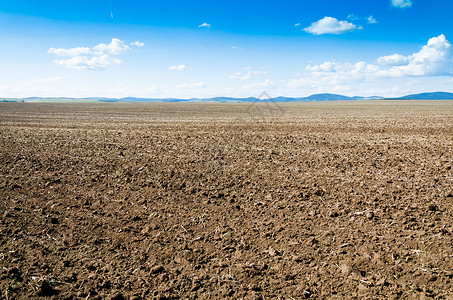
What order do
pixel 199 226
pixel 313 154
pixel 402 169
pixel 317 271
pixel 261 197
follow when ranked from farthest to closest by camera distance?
pixel 313 154 → pixel 402 169 → pixel 261 197 → pixel 199 226 → pixel 317 271

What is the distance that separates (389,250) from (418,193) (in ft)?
8.66

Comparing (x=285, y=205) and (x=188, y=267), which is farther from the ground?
(x=285, y=205)

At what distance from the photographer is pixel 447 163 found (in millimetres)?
8695

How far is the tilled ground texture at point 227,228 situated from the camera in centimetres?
389

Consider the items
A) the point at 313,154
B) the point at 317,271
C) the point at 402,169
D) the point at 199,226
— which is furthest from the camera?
the point at 313,154

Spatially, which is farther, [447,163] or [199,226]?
[447,163]

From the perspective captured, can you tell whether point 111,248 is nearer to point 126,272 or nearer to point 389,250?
point 126,272

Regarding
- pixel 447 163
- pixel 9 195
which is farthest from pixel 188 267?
pixel 447 163

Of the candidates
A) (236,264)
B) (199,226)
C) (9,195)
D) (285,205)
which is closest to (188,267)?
(236,264)

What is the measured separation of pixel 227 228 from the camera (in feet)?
17.6

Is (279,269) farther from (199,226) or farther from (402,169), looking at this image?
(402,169)

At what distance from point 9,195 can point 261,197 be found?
6.03 meters

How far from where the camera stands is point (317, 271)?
4.11m

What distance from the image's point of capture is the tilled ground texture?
3889 mm
